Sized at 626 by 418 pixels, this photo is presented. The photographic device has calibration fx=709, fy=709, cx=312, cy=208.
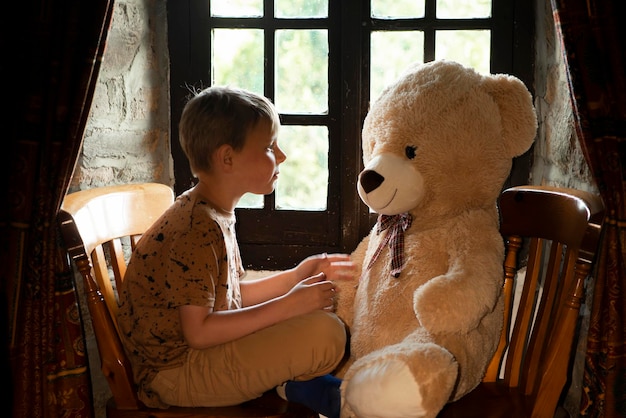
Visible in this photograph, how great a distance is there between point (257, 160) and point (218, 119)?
119 mm

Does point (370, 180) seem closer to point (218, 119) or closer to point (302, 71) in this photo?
point (218, 119)

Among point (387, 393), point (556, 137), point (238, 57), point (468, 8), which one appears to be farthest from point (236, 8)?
point (387, 393)

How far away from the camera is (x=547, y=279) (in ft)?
5.05

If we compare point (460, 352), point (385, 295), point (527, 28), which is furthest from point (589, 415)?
point (527, 28)

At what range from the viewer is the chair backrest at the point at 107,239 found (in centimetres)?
140

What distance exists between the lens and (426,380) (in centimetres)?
128

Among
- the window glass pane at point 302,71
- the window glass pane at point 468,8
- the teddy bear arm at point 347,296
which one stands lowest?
the teddy bear arm at point 347,296

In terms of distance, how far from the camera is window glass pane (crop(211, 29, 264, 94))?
6.70 feet

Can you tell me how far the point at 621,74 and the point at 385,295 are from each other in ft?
2.13

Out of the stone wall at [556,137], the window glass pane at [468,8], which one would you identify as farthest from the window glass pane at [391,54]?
the stone wall at [556,137]

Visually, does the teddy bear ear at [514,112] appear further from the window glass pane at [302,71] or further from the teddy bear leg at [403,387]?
the window glass pane at [302,71]

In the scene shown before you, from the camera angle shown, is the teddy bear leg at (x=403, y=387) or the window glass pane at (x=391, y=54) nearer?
the teddy bear leg at (x=403, y=387)

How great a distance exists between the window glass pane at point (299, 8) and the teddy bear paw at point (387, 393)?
1091 mm

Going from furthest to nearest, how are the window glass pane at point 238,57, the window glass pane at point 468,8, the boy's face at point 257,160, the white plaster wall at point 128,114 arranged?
the window glass pane at point 238,57 < the window glass pane at point 468,8 < the white plaster wall at point 128,114 < the boy's face at point 257,160
